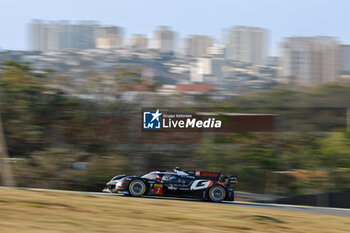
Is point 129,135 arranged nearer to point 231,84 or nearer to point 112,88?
point 112,88

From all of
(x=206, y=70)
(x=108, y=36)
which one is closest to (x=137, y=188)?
(x=206, y=70)

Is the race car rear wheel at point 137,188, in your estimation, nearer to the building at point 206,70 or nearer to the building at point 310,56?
the building at point 206,70

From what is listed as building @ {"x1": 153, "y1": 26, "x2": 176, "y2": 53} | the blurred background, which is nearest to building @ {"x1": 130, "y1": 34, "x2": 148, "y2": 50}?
building @ {"x1": 153, "y1": 26, "x2": 176, "y2": 53}

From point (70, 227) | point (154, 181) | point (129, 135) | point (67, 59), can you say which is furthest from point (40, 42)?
point (70, 227)

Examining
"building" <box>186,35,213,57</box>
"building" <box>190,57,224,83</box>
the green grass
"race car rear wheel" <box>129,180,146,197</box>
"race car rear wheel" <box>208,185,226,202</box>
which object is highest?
"building" <box>186,35,213,57</box>

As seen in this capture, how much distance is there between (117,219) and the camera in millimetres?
6691

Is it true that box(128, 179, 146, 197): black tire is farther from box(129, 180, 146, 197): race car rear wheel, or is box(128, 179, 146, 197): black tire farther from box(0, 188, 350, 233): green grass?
box(0, 188, 350, 233): green grass

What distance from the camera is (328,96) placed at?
1161 inches

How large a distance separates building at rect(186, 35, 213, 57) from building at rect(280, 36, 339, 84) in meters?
11.3

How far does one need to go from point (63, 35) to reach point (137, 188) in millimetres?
47861

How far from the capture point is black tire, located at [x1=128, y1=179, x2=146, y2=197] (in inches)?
533

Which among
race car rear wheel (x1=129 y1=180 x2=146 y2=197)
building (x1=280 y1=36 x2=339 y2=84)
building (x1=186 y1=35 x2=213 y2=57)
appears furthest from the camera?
building (x1=186 y1=35 x2=213 y2=57)

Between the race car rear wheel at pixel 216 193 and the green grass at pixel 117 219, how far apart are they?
5316 mm

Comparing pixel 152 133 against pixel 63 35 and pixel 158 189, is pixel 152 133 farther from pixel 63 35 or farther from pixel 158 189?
pixel 63 35
